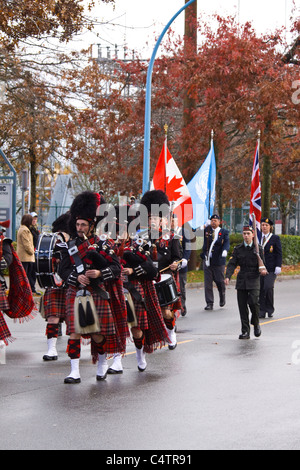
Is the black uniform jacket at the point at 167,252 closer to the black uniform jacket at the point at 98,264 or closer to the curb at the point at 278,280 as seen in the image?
the black uniform jacket at the point at 98,264

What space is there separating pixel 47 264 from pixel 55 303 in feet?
2.16

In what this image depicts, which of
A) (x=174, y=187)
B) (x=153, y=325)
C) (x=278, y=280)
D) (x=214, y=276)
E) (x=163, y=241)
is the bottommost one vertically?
(x=278, y=280)

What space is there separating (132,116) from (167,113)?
3.14 meters

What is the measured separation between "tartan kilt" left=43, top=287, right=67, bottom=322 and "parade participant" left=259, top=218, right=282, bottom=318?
560 centimetres

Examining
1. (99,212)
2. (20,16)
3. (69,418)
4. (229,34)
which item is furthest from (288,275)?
(69,418)

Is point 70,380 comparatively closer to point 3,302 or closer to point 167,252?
point 3,302

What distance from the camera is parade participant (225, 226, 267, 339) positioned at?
12.3 meters

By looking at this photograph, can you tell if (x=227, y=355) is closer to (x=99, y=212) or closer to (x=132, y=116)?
(x=99, y=212)

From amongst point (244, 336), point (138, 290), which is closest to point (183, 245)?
point (244, 336)

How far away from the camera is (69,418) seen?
6.89m

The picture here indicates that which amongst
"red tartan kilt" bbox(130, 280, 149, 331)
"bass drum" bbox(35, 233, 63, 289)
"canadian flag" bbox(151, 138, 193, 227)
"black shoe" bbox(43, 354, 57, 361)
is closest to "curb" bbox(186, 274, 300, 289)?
"canadian flag" bbox(151, 138, 193, 227)

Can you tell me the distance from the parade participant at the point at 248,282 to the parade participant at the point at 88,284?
3878mm

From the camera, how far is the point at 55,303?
10.5 m

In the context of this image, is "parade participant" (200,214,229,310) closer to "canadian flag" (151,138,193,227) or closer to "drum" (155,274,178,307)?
"canadian flag" (151,138,193,227)
